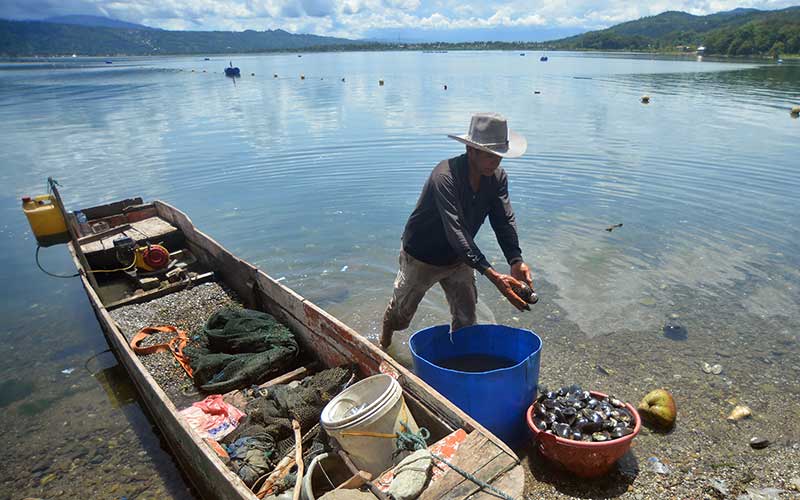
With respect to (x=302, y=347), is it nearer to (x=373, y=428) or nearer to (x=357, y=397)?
(x=357, y=397)

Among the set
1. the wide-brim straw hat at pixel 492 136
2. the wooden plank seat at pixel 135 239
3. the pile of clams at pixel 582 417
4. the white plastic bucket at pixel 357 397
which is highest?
the wide-brim straw hat at pixel 492 136

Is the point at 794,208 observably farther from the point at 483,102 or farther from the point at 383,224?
the point at 483,102

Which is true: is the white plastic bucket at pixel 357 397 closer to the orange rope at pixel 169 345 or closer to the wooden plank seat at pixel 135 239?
the orange rope at pixel 169 345

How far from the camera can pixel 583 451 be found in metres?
3.95

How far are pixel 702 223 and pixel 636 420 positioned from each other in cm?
819

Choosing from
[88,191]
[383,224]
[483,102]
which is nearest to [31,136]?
[88,191]

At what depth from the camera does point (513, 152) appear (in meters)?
4.14

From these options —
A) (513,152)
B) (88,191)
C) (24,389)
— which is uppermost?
(513,152)

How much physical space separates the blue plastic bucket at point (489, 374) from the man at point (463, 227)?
497 mm

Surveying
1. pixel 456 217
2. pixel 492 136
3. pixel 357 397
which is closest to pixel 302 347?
pixel 357 397

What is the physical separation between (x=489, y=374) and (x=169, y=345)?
165 inches

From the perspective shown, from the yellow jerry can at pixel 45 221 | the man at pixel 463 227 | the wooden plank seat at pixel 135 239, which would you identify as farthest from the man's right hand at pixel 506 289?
the yellow jerry can at pixel 45 221

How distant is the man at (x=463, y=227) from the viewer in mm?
4125

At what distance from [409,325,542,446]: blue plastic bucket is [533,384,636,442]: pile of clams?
19cm
